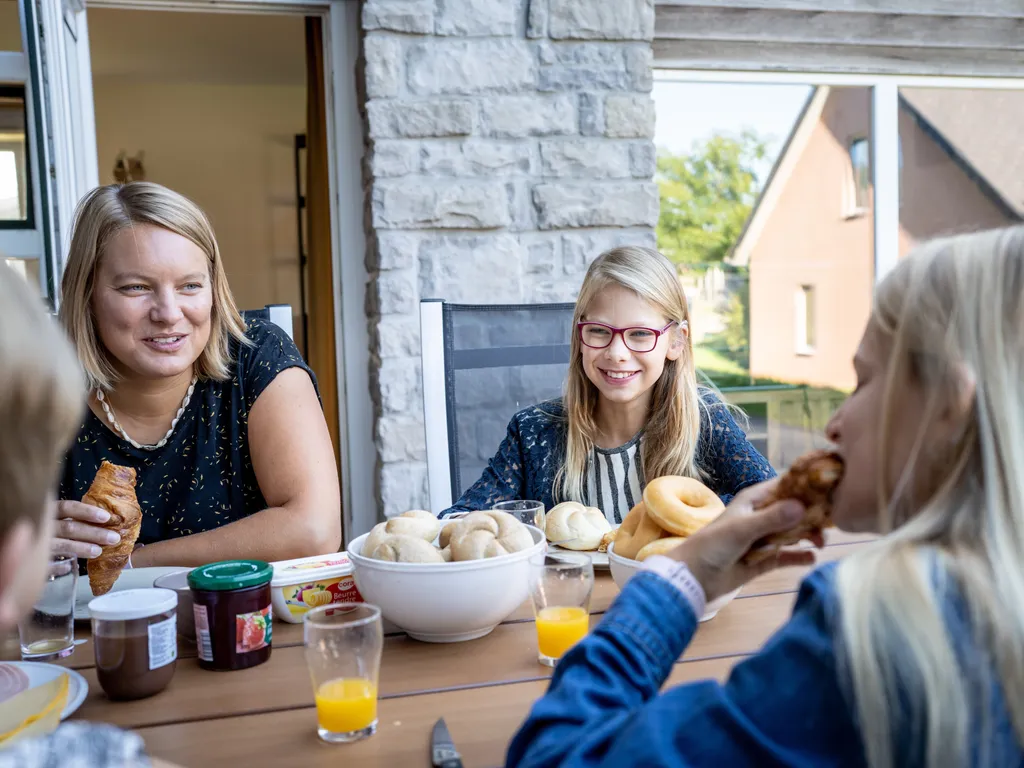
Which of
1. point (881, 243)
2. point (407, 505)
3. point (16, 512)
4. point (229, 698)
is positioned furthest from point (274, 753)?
point (881, 243)

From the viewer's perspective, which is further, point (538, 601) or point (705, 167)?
point (705, 167)

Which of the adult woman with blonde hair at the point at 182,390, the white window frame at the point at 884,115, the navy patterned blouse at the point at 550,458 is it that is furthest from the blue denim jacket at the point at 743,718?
the white window frame at the point at 884,115

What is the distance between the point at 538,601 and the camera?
3.58 ft

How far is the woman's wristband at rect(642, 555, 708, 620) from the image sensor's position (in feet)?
2.74

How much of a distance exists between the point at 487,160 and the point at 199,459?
62.1 inches

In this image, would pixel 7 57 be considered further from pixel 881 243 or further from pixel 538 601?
pixel 881 243

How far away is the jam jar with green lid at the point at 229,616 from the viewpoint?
1047 millimetres

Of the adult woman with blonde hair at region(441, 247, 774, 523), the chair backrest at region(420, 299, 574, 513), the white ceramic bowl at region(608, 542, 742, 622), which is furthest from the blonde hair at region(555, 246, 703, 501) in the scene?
the white ceramic bowl at region(608, 542, 742, 622)

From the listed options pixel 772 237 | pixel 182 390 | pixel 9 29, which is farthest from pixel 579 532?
pixel 772 237

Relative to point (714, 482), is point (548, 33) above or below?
above

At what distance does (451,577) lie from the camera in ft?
3.49

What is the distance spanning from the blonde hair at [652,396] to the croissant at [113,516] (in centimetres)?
98

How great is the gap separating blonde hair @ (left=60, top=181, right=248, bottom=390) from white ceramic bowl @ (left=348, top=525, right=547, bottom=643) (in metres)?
0.87

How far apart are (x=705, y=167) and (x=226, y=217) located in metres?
3.53
